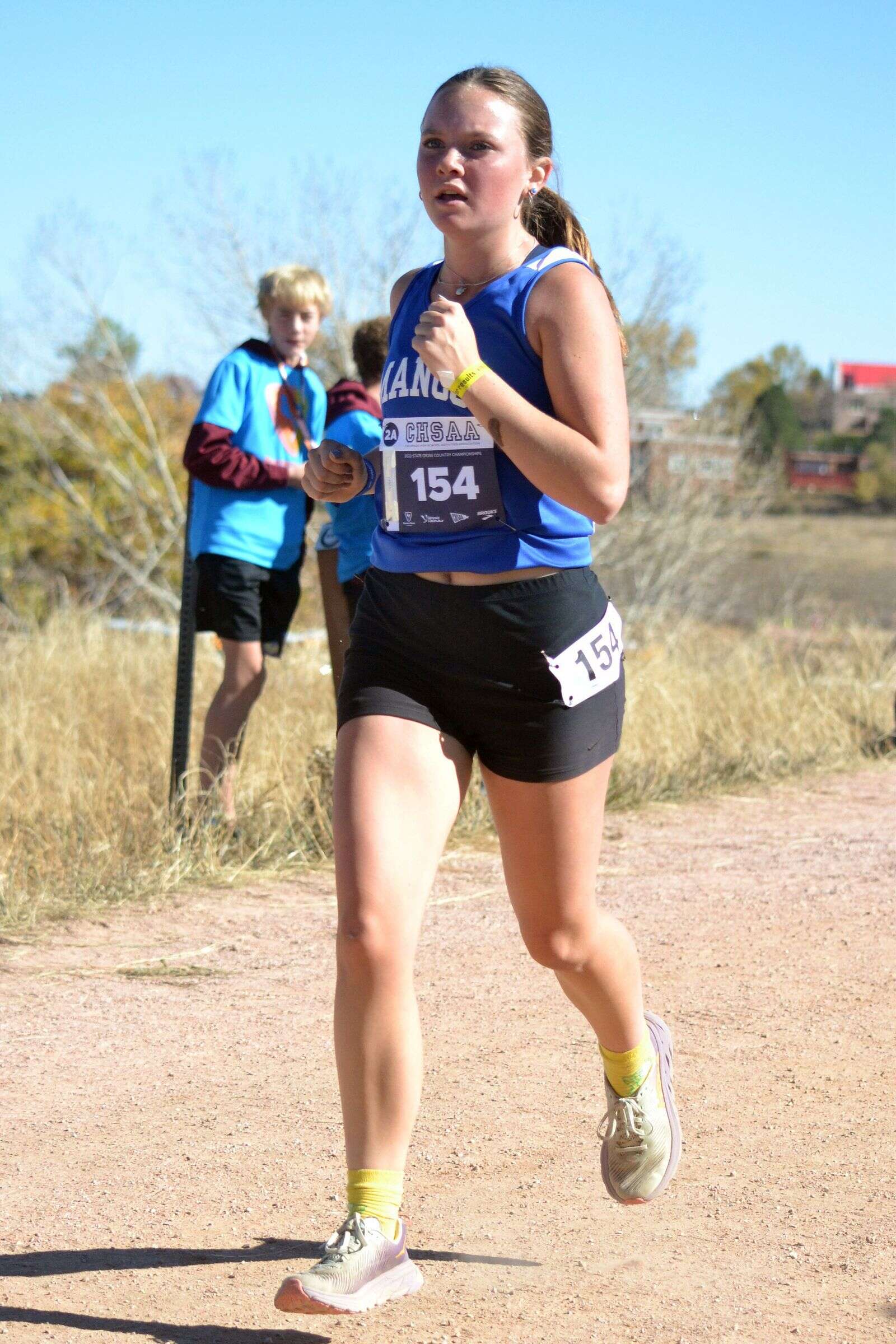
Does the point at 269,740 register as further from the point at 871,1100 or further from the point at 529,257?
the point at 529,257

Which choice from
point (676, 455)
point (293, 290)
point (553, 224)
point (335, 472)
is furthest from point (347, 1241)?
point (676, 455)

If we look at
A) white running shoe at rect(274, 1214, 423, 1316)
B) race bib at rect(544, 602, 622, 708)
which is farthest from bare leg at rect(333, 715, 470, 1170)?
race bib at rect(544, 602, 622, 708)

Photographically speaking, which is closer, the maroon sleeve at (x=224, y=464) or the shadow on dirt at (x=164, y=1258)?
the shadow on dirt at (x=164, y=1258)

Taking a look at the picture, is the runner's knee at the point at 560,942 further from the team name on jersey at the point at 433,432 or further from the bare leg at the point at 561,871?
the team name on jersey at the point at 433,432

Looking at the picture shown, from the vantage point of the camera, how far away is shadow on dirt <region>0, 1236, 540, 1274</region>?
281 cm

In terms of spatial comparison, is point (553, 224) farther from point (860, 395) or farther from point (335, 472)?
point (860, 395)

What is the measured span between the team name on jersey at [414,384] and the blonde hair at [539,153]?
0.34 metres

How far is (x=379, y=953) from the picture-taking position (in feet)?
8.39

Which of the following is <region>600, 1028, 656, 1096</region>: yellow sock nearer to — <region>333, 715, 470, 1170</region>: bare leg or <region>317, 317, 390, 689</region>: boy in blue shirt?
<region>333, 715, 470, 1170</region>: bare leg

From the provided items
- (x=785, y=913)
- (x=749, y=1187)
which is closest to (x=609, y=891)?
(x=785, y=913)


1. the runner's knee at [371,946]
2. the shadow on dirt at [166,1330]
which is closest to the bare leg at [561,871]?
the runner's knee at [371,946]

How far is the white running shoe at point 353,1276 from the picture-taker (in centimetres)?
243

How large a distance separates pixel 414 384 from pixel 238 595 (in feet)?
10.5

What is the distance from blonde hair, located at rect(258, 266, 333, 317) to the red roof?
96670mm
